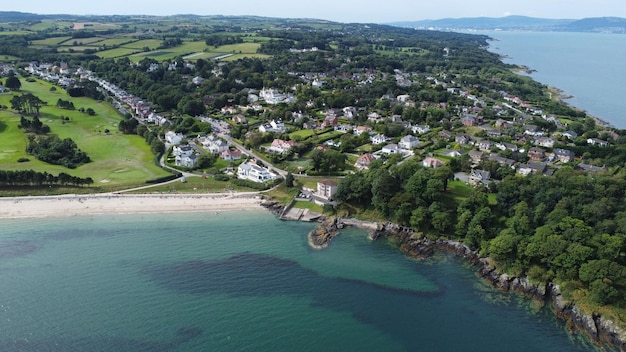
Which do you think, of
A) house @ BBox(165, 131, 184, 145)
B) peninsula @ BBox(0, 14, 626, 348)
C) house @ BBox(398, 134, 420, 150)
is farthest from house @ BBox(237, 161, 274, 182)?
house @ BBox(398, 134, 420, 150)

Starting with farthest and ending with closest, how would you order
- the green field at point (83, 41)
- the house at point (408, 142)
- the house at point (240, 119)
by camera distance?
the green field at point (83, 41), the house at point (240, 119), the house at point (408, 142)

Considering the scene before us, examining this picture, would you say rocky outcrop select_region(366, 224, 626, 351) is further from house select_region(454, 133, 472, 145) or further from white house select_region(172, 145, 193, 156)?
house select_region(454, 133, 472, 145)

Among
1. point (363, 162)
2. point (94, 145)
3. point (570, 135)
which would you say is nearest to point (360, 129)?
point (363, 162)

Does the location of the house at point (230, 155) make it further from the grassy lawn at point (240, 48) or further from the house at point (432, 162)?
the grassy lawn at point (240, 48)

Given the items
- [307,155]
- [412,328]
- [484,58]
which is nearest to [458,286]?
[412,328]

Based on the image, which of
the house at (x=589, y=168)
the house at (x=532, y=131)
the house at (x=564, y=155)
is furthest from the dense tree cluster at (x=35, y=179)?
the house at (x=532, y=131)

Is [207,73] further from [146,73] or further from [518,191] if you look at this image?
[518,191]
